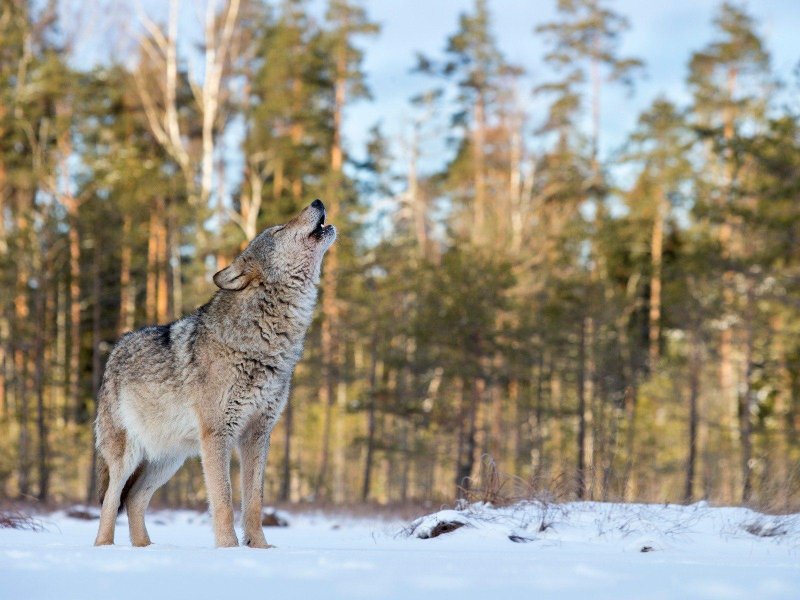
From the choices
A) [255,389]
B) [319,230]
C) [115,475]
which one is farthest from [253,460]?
[319,230]

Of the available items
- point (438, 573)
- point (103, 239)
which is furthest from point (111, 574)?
point (103, 239)

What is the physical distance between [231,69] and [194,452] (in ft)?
90.3

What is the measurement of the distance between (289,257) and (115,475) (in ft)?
6.45

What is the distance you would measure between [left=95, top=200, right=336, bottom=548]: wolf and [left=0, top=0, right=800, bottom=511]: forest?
17992 mm

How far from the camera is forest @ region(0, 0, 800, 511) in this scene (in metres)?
26.2

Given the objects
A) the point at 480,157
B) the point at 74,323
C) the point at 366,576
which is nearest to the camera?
the point at 366,576

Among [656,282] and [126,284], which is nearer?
[126,284]

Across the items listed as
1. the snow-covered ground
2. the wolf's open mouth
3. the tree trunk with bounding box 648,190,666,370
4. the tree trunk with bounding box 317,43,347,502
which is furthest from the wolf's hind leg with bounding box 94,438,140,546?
the tree trunk with bounding box 648,190,666,370

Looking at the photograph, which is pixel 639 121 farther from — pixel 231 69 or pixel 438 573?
pixel 438 573

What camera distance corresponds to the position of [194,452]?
6543 mm

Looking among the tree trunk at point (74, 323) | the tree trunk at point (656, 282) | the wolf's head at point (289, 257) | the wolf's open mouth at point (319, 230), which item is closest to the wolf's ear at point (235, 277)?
the wolf's head at point (289, 257)

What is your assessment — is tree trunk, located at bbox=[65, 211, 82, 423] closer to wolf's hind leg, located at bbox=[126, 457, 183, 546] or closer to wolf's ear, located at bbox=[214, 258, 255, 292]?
wolf's hind leg, located at bbox=[126, 457, 183, 546]

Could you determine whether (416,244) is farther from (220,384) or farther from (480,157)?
(220,384)

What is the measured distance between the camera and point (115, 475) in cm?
648
